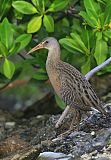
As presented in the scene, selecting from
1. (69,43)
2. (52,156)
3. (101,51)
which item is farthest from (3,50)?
(52,156)

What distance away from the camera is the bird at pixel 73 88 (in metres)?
8.33

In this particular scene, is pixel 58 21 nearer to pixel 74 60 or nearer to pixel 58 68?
pixel 74 60

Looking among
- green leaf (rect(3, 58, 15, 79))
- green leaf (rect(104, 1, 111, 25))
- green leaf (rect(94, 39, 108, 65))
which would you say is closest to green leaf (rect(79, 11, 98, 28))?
green leaf (rect(104, 1, 111, 25))

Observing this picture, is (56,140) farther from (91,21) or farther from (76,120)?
(91,21)

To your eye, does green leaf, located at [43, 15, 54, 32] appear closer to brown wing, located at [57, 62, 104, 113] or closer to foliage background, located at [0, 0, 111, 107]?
foliage background, located at [0, 0, 111, 107]

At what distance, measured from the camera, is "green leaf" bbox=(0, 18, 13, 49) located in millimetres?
9039

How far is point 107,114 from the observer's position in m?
8.49

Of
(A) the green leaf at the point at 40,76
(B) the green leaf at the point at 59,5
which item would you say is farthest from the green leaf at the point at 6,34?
(A) the green leaf at the point at 40,76

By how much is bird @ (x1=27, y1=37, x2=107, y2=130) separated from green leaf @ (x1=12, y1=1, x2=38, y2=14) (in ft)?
1.96

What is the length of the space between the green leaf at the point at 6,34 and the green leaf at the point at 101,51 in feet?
3.48

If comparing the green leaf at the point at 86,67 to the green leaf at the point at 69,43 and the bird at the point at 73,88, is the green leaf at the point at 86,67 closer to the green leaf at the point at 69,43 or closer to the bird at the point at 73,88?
the green leaf at the point at 69,43

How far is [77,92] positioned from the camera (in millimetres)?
8391

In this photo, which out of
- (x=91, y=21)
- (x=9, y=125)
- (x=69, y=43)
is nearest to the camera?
(x=91, y=21)

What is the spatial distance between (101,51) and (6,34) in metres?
1.18
